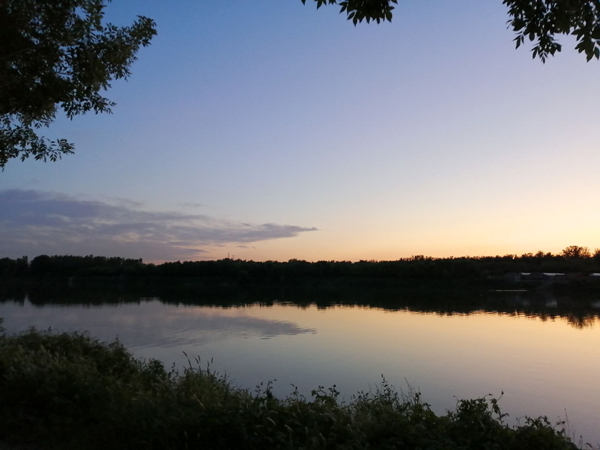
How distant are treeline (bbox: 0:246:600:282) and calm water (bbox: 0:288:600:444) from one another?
111ft

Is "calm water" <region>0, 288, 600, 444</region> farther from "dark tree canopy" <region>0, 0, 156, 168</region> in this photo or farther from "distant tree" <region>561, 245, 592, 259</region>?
"distant tree" <region>561, 245, 592, 259</region>

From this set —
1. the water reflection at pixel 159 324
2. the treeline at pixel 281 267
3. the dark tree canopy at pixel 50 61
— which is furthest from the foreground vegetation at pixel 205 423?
the treeline at pixel 281 267

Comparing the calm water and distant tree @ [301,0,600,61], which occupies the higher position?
distant tree @ [301,0,600,61]

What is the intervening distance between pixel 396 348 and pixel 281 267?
183 ft

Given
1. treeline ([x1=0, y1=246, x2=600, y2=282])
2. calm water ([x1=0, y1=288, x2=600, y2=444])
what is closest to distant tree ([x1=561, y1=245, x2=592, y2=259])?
treeline ([x1=0, y1=246, x2=600, y2=282])

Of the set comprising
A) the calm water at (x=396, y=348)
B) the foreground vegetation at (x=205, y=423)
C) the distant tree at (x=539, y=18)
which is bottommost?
the calm water at (x=396, y=348)

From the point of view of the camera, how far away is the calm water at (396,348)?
37.8ft

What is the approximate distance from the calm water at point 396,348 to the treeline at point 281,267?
3397 cm

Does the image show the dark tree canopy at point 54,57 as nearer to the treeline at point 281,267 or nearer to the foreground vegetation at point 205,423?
the foreground vegetation at point 205,423

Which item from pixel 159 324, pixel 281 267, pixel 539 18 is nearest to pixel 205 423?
pixel 539 18

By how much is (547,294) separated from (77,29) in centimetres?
5221

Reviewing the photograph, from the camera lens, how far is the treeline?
65.2 metres

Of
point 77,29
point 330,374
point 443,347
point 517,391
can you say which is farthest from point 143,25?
point 443,347

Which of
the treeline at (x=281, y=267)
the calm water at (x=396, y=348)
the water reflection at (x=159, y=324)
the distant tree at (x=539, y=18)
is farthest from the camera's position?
the treeline at (x=281, y=267)
